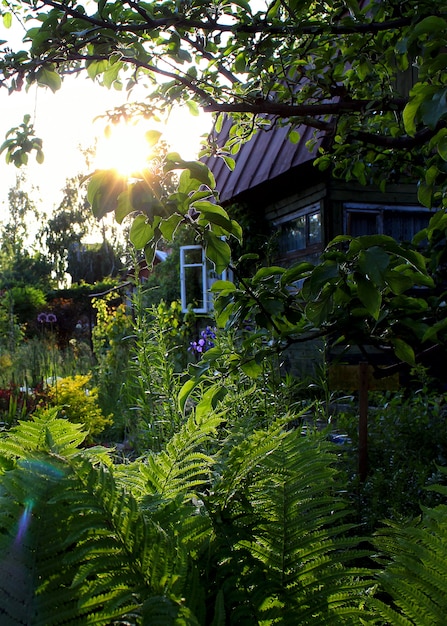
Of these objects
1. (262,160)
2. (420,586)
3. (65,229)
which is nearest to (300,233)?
(262,160)

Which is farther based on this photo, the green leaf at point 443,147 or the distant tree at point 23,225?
the distant tree at point 23,225

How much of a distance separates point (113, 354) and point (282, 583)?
7.08 meters

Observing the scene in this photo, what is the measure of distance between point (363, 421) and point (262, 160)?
21.2 ft

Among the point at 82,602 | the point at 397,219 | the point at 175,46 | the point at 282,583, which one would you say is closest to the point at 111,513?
the point at 82,602

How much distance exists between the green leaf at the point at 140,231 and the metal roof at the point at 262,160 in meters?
6.14

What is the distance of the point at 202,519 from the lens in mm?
689

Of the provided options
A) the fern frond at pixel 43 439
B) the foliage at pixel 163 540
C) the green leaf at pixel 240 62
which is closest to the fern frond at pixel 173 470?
the foliage at pixel 163 540

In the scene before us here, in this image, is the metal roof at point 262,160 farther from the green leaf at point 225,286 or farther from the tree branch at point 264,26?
the green leaf at point 225,286

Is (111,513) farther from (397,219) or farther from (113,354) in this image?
(397,219)

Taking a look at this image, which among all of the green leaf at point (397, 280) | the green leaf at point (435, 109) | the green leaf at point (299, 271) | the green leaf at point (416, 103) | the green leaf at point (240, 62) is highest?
the green leaf at point (240, 62)

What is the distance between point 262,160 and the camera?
27.8 feet

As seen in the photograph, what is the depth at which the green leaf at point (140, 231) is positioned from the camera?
3.20 ft

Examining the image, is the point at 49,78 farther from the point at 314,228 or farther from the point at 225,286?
the point at 314,228

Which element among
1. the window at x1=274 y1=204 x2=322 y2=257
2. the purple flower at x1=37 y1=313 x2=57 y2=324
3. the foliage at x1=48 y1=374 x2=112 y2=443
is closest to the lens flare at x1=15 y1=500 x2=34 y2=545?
the foliage at x1=48 y1=374 x2=112 y2=443
